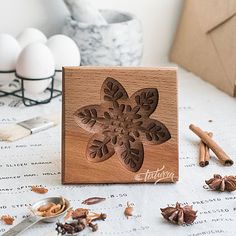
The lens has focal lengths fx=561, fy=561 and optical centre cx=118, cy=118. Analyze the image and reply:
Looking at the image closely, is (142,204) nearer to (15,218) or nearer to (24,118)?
(15,218)

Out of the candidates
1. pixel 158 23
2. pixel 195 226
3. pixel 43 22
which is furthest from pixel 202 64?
pixel 195 226

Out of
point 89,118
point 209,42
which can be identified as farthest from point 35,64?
point 209,42

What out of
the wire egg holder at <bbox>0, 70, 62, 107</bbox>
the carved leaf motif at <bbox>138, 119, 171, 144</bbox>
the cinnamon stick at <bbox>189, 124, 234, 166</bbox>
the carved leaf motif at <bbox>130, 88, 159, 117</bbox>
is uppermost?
the carved leaf motif at <bbox>130, 88, 159, 117</bbox>

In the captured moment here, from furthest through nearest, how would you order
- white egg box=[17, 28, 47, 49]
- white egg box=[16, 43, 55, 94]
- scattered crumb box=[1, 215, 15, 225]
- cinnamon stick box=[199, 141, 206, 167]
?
white egg box=[17, 28, 47, 49], white egg box=[16, 43, 55, 94], cinnamon stick box=[199, 141, 206, 167], scattered crumb box=[1, 215, 15, 225]

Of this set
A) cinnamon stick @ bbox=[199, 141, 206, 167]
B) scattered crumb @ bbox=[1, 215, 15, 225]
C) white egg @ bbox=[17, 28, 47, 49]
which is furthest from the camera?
white egg @ bbox=[17, 28, 47, 49]

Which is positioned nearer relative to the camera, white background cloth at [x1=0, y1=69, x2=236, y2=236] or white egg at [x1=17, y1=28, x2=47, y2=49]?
white background cloth at [x1=0, y1=69, x2=236, y2=236]

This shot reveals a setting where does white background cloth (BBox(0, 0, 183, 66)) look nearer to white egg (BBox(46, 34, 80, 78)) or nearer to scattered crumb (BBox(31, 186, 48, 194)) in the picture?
white egg (BBox(46, 34, 80, 78))

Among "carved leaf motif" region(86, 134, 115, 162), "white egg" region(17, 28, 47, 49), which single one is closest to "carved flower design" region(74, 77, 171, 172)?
"carved leaf motif" region(86, 134, 115, 162)
